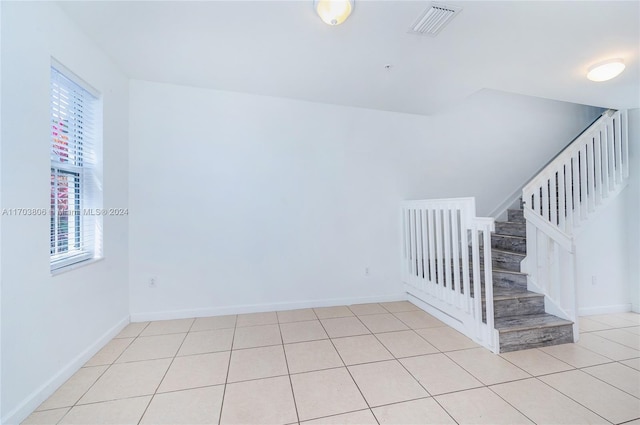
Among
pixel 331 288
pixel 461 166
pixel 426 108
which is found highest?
pixel 426 108

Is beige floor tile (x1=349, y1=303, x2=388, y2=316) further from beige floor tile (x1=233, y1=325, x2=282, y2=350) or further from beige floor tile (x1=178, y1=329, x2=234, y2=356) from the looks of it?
beige floor tile (x1=178, y1=329, x2=234, y2=356)

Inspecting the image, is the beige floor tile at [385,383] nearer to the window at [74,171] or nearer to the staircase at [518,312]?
the staircase at [518,312]

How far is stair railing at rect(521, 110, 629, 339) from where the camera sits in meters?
2.67

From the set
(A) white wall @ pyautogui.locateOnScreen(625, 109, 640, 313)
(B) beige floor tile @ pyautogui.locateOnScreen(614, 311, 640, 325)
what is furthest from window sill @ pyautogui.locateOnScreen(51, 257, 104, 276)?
(A) white wall @ pyautogui.locateOnScreen(625, 109, 640, 313)

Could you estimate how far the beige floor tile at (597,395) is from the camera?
58.9 inches

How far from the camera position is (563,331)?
2.31 metres

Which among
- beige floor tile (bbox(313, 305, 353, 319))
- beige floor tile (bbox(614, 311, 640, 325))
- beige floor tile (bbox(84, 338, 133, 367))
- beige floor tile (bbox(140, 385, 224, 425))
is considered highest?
beige floor tile (bbox(84, 338, 133, 367))

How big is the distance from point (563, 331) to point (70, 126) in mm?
4379

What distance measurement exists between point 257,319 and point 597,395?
2679 millimetres

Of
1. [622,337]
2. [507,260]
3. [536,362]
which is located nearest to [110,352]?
[536,362]

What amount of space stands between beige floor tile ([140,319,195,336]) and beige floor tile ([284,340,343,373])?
112cm

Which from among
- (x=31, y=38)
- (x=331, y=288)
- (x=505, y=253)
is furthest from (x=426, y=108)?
(x=31, y=38)

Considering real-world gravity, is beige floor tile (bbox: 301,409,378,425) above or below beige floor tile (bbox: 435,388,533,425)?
above

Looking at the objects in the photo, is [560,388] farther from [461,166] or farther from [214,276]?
[214,276]
